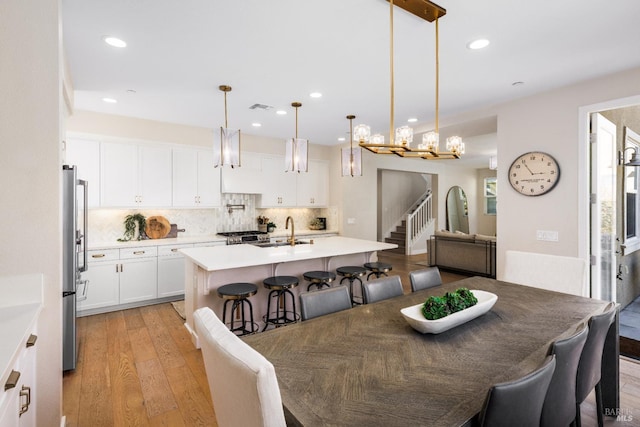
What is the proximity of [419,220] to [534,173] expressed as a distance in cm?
578

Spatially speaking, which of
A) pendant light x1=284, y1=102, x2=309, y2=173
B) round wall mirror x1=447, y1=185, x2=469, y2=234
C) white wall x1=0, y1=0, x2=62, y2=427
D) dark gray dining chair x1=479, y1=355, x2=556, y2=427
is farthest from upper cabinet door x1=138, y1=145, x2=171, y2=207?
round wall mirror x1=447, y1=185, x2=469, y2=234

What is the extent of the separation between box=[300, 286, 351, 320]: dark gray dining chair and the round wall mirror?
28.3 feet

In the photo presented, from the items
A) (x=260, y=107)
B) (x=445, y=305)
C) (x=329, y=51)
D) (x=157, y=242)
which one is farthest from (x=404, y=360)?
(x=157, y=242)

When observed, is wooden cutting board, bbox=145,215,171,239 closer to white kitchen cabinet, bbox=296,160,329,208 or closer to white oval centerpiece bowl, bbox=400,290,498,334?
white kitchen cabinet, bbox=296,160,329,208

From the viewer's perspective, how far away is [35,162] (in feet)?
5.86

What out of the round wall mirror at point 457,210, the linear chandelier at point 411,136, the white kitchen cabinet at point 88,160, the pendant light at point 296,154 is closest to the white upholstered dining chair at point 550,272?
the linear chandelier at point 411,136

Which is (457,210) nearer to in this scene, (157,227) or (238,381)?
(157,227)

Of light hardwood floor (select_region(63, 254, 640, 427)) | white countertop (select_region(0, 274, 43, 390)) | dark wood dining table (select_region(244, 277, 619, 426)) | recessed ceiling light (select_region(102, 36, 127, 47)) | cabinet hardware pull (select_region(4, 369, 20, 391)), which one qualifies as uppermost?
recessed ceiling light (select_region(102, 36, 127, 47))

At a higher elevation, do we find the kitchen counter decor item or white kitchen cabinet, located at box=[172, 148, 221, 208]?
white kitchen cabinet, located at box=[172, 148, 221, 208]

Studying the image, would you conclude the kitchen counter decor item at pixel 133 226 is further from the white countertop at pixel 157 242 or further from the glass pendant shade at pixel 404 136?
the glass pendant shade at pixel 404 136

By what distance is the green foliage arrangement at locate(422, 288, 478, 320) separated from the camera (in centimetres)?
172

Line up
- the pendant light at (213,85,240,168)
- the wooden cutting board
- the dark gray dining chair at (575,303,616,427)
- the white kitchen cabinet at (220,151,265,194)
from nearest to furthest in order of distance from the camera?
the dark gray dining chair at (575,303,616,427) → the pendant light at (213,85,240,168) → the wooden cutting board → the white kitchen cabinet at (220,151,265,194)

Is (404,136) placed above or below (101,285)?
above

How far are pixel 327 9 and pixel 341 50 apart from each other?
22.8 inches
